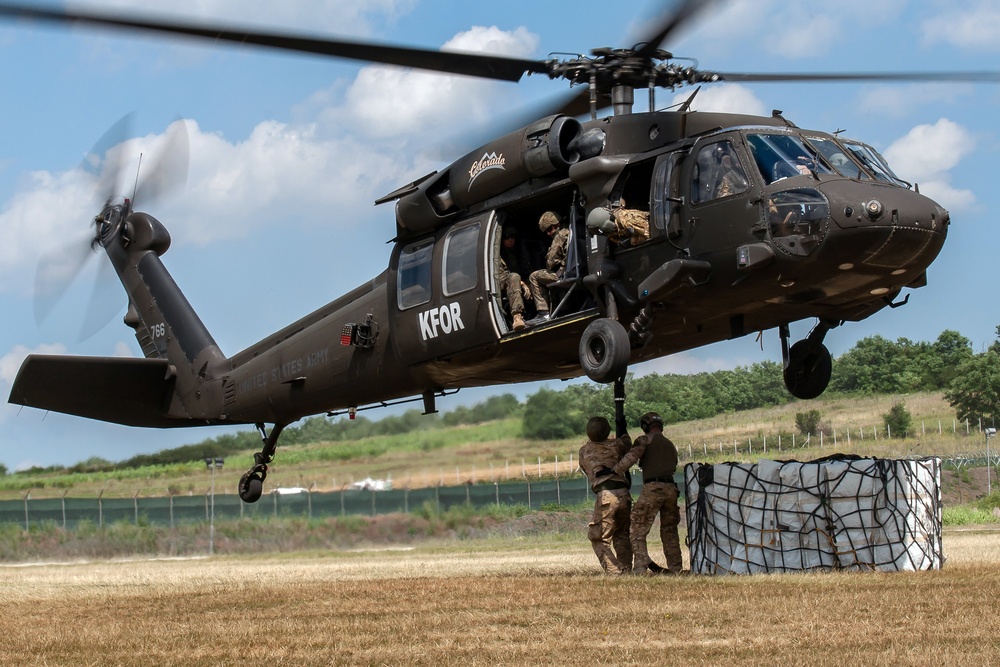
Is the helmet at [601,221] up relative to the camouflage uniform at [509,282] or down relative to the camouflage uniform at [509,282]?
up

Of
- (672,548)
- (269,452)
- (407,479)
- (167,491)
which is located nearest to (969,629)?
(672,548)

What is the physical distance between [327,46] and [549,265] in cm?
353

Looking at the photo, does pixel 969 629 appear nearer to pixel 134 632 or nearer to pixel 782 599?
pixel 782 599

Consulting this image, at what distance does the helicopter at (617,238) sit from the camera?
451 inches

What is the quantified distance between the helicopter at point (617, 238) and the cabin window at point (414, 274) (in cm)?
3

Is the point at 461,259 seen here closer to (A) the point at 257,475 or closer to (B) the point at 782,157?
(B) the point at 782,157

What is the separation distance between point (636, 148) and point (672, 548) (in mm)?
4306

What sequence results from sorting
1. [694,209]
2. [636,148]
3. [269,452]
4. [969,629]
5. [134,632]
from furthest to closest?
[269,452] → [636,148] → [694,209] → [134,632] → [969,629]

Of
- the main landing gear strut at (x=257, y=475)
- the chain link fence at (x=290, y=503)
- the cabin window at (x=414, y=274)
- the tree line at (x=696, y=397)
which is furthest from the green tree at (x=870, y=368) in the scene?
the cabin window at (x=414, y=274)

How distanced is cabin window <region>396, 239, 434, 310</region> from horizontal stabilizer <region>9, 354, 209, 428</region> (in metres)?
5.68

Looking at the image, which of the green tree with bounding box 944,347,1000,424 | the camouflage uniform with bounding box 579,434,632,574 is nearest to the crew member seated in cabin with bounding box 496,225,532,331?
the camouflage uniform with bounding box 579,434,632,574

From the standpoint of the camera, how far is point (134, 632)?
31.6 feet

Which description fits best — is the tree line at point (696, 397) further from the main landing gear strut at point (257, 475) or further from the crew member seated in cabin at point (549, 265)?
the crew member seated in cabin at point (549, 265)

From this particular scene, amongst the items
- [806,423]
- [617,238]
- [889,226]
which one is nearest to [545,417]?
[806,423]
